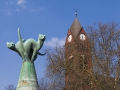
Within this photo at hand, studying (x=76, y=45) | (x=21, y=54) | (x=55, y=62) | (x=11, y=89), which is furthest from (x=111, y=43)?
(x=11, y=89)

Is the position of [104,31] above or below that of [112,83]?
above

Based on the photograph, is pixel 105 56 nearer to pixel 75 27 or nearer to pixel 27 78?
pixel 27 78

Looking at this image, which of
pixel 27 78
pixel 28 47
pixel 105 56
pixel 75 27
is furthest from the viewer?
pixel 75 27

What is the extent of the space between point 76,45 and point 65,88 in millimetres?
3480

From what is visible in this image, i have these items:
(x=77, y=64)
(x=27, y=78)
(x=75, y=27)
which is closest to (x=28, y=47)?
(x=27, y=78)

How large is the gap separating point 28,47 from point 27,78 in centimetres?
89

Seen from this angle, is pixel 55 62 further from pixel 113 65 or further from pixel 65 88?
pixel 113 65

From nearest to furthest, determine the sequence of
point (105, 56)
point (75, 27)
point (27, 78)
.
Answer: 1. point (27, 78)
2. point (105, 56)
3. point (75, 27)

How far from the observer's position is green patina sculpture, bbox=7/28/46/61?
25.6 feet

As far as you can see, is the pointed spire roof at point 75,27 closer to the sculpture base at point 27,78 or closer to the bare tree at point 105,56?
the bare tree at point 105,56

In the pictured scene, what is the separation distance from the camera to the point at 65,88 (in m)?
21.6

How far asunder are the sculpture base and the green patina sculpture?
24cm

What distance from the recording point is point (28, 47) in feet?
25.6

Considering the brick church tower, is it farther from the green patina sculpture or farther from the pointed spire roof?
the pointed spire roof
